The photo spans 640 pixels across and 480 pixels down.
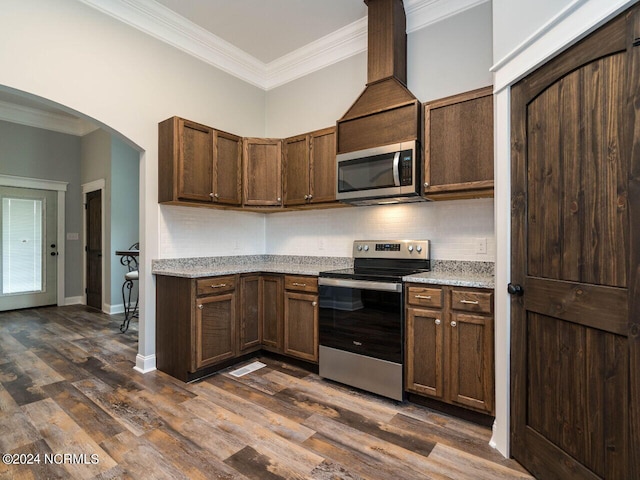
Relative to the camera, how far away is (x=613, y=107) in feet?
4.43

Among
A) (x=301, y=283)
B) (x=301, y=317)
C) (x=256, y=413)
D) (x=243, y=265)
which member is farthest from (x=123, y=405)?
(x=243, y=265)

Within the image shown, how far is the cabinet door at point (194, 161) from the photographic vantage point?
3.01 meters

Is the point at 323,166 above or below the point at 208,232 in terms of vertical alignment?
above

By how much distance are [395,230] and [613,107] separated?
189 centimetres

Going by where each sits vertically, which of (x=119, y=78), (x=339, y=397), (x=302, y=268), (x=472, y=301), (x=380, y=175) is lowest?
(x=339, y=397)

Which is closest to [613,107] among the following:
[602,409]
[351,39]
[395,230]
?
[602,409]

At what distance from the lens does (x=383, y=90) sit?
2.86 m

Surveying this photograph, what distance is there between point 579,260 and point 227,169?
2.91 meters

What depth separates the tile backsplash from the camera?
2734 mm

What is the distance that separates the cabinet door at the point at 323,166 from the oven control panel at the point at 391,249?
535 millimetres

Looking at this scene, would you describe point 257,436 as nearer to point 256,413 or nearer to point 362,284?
point 256,413

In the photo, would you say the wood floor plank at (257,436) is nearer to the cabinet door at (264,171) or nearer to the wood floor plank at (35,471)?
the wood floor plank at (35,471)

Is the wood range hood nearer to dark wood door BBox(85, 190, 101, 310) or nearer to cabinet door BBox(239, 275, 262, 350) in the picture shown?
cabinet door BBox(239, 275, 262, 350)

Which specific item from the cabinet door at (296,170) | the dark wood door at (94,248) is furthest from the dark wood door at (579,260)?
the dark wood door at (94,248)
